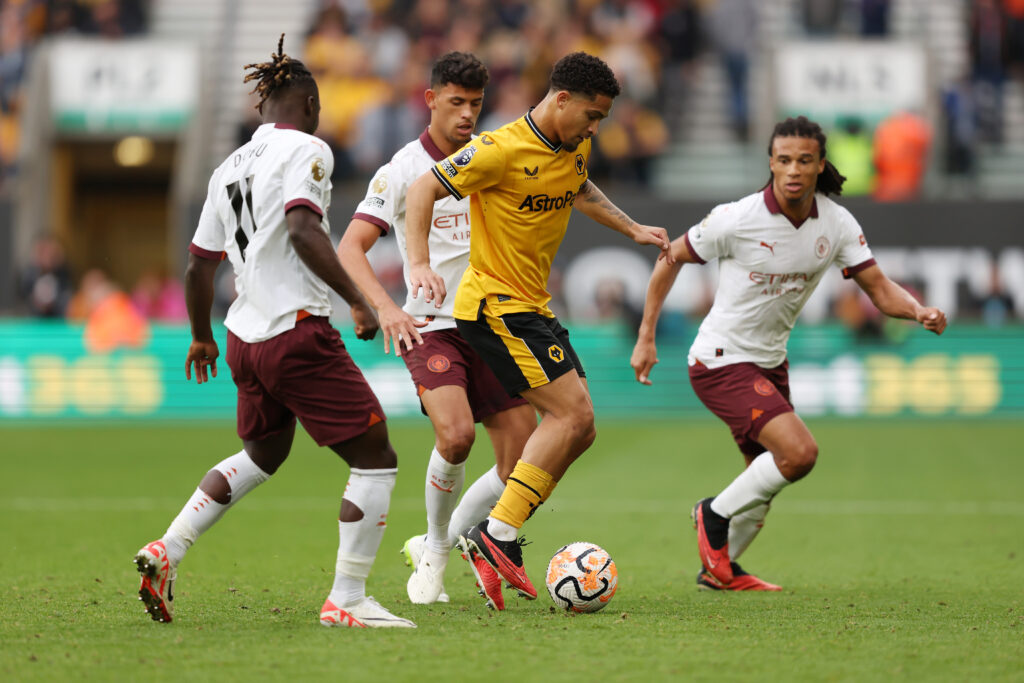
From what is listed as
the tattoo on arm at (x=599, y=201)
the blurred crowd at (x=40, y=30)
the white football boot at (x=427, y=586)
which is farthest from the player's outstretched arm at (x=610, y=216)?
the blurred crowd at (x=40, y=30)

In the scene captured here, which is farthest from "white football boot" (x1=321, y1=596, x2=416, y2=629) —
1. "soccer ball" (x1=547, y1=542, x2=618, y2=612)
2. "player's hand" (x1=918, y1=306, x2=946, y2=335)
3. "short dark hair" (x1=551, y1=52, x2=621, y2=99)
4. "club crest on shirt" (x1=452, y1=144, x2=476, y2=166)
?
"player's hand" (x1=918, y1=306, x2=946, y2=335)

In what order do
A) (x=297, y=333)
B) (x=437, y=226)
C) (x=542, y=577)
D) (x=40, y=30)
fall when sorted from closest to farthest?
(x=297, y=333) → (x=437, y=226) → (x=542, y=577) → (x=40, y=30)

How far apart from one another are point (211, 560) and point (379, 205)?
102 inches

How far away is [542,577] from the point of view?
24.0ft

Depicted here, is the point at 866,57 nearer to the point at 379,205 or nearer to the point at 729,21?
the point at 729,21

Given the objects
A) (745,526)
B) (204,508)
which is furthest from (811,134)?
(204,508)

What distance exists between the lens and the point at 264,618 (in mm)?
5699

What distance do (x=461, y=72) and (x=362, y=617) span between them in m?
2.70

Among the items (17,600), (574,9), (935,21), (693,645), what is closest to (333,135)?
(574,9)

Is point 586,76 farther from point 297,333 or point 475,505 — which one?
point 475,505

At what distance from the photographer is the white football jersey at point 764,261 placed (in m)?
7.10

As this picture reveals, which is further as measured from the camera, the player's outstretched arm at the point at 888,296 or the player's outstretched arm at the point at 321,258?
the player's outstretched arm at the point at 888,296

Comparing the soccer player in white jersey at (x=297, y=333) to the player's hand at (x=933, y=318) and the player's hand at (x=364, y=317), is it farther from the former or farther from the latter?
the player's hand at (x=933, y=318)

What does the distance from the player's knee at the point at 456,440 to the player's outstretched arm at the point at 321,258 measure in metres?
1.11
